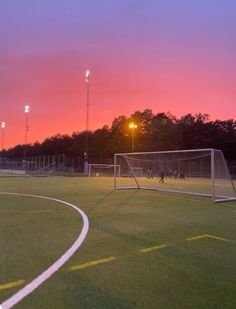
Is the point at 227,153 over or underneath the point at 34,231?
over

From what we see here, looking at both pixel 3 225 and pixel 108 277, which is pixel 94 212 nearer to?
pixel 3 225

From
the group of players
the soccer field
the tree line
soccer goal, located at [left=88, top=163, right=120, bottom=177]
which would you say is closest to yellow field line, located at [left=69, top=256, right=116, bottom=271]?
the soccer field

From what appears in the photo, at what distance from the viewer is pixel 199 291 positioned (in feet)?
13.8

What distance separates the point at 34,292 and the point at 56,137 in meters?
145

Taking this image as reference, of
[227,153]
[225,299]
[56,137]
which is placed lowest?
[225,299]

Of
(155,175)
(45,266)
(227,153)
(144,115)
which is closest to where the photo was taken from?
(45,266)

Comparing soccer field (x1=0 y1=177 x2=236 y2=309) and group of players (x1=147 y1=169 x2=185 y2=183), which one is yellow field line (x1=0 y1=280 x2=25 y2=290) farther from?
group of players (x1=147 y1=169 x2=185 y2=183)

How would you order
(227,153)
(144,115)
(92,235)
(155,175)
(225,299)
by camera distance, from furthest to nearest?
(144,115) < (227,153) < (155,175) < (92,235) < (225,299)

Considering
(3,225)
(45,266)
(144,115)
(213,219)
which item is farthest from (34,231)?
(144,115)

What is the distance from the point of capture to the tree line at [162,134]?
8644 cm

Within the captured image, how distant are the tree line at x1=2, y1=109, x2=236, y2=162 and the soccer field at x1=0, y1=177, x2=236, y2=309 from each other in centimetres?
7100

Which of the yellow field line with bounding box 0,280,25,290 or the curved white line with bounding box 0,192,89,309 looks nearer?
the curved white line with bounding box 0,192,89,309

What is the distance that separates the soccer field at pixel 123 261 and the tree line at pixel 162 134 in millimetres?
70999

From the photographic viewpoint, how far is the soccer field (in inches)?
156
